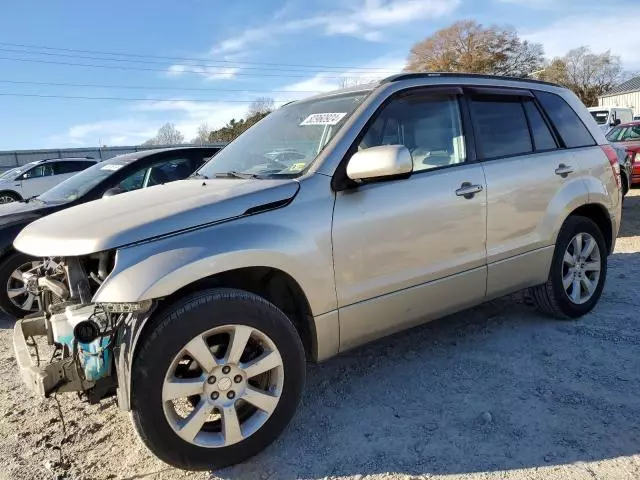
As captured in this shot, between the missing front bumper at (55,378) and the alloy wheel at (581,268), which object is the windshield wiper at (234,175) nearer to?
the missing front bumper at (55,378)

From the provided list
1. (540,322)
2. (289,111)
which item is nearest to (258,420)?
(289,111)

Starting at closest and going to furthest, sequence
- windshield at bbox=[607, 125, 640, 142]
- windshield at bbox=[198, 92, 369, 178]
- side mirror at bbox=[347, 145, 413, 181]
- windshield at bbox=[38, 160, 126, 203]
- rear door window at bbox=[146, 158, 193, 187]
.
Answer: side mirror at bbox=[347, 145, 413, 181] < windshield at bbox=[198, 92, 369, 178] < windshield at bbox=[38, 160, 126, 203] < rear door window at bbox=[146, 158, 193, 187] < windshield at bbox=[607, 125, 640, 142]

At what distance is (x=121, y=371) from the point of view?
94.1 inches

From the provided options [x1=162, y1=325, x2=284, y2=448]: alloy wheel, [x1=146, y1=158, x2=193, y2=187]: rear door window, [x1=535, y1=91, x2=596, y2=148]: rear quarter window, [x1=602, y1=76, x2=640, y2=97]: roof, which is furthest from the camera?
[x1=602, y1=76, x2=640, y2=97]: roof

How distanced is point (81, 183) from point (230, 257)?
13.2 feet

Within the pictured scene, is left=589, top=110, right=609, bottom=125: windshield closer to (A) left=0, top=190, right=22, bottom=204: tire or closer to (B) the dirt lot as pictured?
(B) the dirt lot

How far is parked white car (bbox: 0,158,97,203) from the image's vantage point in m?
16.6

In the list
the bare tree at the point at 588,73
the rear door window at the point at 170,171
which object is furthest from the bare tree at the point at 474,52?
the rear door window at the point at 170,171

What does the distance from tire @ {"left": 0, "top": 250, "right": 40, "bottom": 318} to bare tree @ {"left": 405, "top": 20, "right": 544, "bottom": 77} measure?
59.7 metres

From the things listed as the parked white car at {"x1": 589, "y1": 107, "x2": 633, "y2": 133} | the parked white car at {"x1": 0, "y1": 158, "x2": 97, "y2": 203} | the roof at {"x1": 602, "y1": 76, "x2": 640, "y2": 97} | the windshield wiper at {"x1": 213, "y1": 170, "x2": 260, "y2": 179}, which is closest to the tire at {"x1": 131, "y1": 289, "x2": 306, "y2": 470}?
the windshield wiper at {"x1": 213, "y1": 170, "x2": 260, "y2": 179}

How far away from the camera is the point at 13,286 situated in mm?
5129

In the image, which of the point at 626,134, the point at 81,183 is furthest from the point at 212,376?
the point at 626,134

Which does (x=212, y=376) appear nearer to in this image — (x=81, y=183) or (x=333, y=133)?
(x=333, y=133)

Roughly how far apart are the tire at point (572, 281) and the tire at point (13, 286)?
4465 mm
